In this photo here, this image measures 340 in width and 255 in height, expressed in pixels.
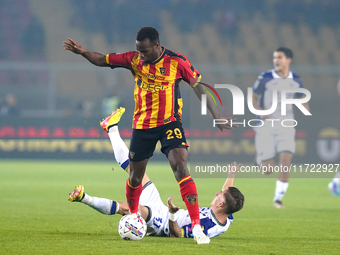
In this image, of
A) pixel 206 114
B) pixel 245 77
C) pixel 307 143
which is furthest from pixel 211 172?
pixel 245 77

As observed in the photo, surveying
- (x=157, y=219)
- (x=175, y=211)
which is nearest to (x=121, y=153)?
(x=157, y=219)

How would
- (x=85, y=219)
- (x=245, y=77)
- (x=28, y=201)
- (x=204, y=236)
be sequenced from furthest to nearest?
(x=245, y=77) < (x=28, y=201) < (x=85, y=219) < (x=204, y=236)

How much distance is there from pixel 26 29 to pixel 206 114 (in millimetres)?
9455

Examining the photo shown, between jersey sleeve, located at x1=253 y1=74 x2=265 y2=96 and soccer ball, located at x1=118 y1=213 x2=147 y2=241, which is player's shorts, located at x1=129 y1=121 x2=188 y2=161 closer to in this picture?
soccer ball, located at x1=118 y1=213 x2=147 y2=241

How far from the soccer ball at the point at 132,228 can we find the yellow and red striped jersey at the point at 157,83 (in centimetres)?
81

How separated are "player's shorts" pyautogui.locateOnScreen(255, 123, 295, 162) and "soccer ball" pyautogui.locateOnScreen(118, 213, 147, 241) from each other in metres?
4.13

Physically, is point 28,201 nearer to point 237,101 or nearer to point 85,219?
point 85,219

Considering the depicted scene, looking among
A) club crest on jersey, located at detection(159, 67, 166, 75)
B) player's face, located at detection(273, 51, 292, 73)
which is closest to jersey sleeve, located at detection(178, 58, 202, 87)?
club crest on jersey, located at detection(159, 67, 166, 75)

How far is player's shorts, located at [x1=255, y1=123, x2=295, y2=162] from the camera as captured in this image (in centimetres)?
803

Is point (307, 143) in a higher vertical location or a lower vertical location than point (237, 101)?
lower

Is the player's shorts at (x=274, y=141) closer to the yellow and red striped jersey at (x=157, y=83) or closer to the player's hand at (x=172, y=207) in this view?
the yellow and red striped jersey at (x=157, y=83)

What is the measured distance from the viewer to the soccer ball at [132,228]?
4.37 meters

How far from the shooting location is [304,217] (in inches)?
263

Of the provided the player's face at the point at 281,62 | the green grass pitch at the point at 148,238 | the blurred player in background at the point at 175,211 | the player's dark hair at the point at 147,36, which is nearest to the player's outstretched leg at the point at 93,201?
the blurred player in background at the point at 175,211
